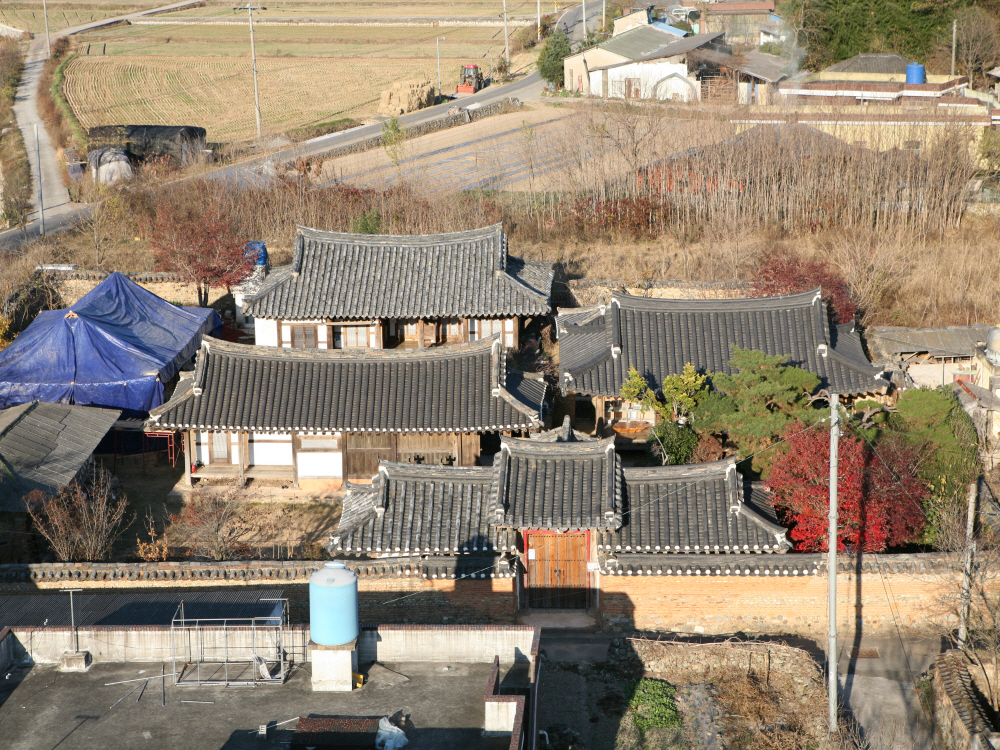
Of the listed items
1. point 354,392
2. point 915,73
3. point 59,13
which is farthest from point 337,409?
point 59,13

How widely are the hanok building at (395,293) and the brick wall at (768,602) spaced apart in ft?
39.8

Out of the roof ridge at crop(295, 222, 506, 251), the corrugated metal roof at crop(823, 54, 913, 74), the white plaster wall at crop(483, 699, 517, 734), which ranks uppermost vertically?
the corrugated metal roof at crop(823, 54, 913, 74)

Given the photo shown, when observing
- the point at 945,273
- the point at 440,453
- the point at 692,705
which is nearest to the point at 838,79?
the point at 945,273

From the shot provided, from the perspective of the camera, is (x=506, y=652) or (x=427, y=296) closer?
(x=506, y=652)

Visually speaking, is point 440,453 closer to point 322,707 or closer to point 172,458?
point 172,458

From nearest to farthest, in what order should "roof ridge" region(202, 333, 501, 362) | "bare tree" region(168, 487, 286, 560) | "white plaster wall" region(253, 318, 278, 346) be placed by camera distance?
"bare tree" region(168, 487, 286, 560) < "roof ridge" region(202, 333, 501, 362) < "white plaster wall" region(253, 318, 278, 346)

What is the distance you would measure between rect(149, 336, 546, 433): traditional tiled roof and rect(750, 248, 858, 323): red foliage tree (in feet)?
36.7

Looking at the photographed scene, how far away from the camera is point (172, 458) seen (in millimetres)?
28812

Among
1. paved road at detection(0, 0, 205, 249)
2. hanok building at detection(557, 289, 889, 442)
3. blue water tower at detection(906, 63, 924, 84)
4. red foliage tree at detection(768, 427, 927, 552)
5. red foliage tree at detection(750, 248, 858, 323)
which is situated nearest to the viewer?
red foliage tree at detection(768, 427, 927, 552)

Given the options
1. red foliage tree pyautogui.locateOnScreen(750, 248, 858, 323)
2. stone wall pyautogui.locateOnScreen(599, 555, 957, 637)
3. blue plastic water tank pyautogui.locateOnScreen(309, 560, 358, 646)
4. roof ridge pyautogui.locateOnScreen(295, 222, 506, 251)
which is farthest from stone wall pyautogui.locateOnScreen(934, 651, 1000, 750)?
roof ridge pyautogui.locateOnScreen(295, 222, 506, 251)

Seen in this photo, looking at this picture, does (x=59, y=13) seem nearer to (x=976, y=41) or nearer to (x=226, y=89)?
(x=226, y=89)

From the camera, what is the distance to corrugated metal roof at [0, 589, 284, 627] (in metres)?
18.7

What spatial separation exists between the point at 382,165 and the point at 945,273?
89.5ft

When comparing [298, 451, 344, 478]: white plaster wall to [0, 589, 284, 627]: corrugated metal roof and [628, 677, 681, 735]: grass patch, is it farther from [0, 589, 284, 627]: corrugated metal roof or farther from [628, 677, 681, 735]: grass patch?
[628, 677, 681, 735]: grass patch
